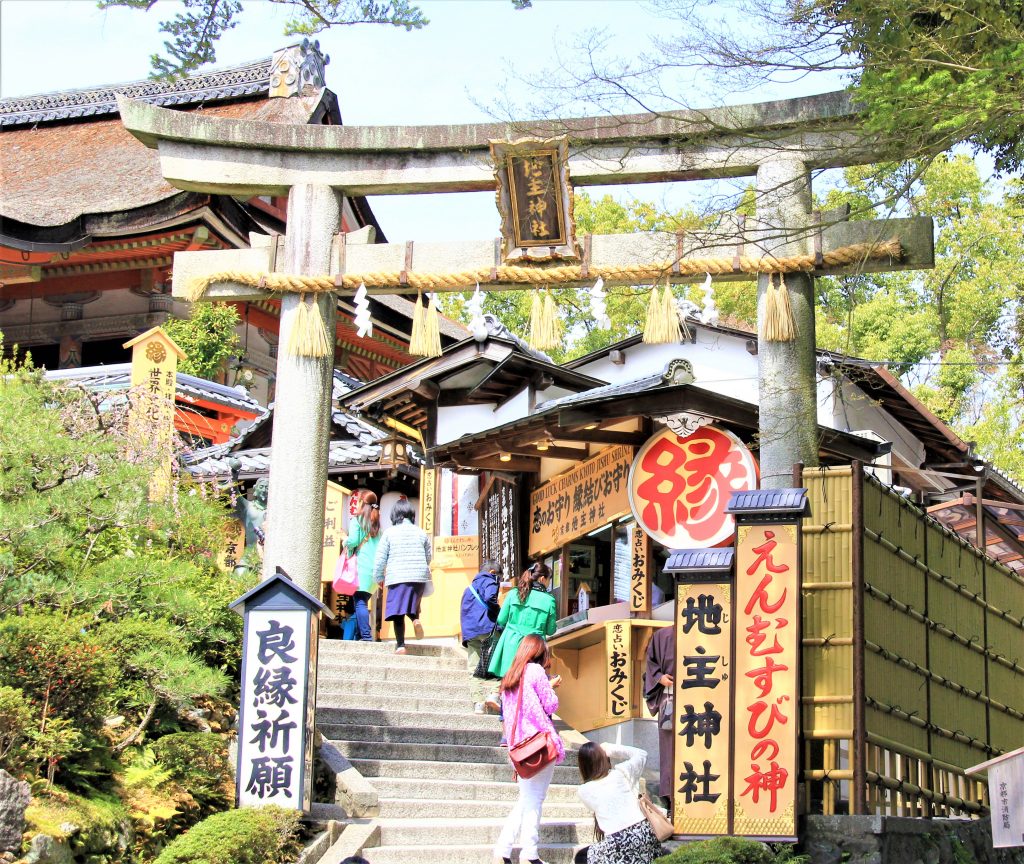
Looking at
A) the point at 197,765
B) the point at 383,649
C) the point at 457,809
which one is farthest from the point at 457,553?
the point at 197,765

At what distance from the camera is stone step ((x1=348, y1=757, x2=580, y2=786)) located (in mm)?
12125

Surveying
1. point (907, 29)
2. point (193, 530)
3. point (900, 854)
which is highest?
point (907, 29)

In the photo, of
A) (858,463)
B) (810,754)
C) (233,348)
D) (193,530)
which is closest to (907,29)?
(858,463)

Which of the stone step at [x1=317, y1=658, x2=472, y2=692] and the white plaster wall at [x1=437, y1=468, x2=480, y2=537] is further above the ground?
the white plaster wall at [x1=437, y1=468, x2=480, y2=537]

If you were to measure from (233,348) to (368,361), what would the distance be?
4781 millimetres

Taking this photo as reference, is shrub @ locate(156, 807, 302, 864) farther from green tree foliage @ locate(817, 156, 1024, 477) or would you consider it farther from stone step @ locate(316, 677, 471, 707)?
green tree foliage @ locate(817, 156, 1024, 477)

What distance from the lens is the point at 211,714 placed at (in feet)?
40.5

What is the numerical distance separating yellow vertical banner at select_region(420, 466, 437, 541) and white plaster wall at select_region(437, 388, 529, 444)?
0.59 meters

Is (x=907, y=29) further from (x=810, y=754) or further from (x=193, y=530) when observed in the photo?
(x=193, y=530)

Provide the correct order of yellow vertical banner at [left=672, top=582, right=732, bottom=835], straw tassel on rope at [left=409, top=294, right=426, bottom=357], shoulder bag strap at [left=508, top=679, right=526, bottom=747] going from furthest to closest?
straw tassel on rope at [left=409, top=294, right=426, bottom=357]
shoulder bag strap at [left=508, top=679, right=526, bottom=747]
yellow vertical banner at [left=672, top=582, right=732, bottom=835]

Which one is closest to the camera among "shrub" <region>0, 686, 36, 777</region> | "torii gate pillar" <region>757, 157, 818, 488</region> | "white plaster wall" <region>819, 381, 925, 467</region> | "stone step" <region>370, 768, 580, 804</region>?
"shrub" <region>0, 686, 36, 777</region>

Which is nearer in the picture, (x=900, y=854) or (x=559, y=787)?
(x=900, y=854)

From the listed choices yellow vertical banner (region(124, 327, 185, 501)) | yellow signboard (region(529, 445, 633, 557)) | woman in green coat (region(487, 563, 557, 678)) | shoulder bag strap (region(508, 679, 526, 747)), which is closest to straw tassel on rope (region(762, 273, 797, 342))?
woman in green coat (region(487, 563, 557, 678))

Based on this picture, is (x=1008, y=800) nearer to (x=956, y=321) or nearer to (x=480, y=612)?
(x=480, y=612)
